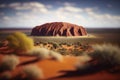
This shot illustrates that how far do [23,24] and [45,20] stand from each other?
45 cm

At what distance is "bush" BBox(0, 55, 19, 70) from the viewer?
4445 mm

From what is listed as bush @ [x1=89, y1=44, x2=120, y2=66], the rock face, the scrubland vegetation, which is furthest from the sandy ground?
the rock face

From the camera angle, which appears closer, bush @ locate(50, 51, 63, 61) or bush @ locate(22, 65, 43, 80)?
bush @ locate(22, 65, 43, 80)

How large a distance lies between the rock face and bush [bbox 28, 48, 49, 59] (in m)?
0.31

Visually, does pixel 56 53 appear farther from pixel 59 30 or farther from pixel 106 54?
pixel 106 54

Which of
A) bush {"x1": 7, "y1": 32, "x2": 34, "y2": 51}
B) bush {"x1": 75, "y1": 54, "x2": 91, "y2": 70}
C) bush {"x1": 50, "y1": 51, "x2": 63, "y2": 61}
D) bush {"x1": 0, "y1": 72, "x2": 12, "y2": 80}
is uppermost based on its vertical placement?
bush {"x1": 7, "y1": 32, "x2": 34, "y2": 51}

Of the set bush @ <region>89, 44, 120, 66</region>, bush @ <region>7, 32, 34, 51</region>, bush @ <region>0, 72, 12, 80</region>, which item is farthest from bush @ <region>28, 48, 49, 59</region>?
bush @ <region>89, 44, 120, 66</region>

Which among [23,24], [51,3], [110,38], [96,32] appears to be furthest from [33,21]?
[110,38]

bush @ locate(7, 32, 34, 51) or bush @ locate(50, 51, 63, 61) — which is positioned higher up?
bush @ locate(7, 32, 34, 51)

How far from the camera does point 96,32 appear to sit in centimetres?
451

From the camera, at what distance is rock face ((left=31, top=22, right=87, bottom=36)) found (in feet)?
14.9

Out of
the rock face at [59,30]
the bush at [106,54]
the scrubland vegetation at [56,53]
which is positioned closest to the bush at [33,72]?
the scrubland vegetation at [56,53]

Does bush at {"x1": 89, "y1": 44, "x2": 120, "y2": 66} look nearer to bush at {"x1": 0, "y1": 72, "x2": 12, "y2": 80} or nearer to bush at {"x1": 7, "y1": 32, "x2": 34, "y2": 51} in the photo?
bush at {"x1": 7, "y1": 32, "x2": 34, "y2": 51}

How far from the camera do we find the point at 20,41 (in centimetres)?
461
